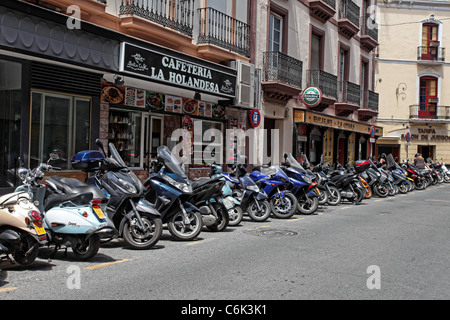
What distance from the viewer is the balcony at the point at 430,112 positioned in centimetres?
3722

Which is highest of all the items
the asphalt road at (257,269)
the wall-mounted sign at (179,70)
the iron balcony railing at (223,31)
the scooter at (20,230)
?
the iron balcony railing at (223,31)

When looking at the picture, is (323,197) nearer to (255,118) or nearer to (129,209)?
(255,118)

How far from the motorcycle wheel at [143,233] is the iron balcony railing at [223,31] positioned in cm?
932

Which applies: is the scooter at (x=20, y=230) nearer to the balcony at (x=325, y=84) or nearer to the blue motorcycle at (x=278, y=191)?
the blue motorcycle at (x=278, y=191)

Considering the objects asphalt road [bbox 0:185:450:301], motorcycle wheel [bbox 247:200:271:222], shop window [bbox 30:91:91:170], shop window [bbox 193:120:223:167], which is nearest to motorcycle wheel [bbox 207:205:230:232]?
asphalt road [bbox 0:185:450:301]

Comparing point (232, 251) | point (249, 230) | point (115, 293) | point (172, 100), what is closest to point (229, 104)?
point (172, 100)

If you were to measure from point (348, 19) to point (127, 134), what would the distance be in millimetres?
16085

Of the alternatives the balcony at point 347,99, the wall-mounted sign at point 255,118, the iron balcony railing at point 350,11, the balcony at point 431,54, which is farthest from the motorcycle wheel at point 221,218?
the balcony at point 431,54

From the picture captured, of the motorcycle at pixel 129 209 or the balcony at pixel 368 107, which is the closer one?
the motorcycle at pixel 129 209

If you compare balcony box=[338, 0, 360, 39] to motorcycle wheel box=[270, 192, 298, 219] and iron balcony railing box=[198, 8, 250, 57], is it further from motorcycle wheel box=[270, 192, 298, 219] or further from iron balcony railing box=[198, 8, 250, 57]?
motorcycle wheel box=[270, 192, 298, 219]

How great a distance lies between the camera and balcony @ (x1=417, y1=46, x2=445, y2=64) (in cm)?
3744

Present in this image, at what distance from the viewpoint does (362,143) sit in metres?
31.0

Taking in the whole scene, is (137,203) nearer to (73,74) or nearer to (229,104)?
(73,74)

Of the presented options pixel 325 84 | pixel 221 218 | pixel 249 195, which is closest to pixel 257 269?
pixel 221 218
